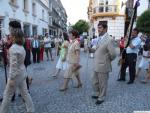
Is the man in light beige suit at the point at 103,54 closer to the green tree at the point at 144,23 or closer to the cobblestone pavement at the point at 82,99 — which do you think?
the cobblestone pavement at the point at 82,99

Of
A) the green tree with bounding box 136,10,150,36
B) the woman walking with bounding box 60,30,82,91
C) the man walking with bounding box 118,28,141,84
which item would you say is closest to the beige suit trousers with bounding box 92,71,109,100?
the woman walking with bounding box 60,30,82,91

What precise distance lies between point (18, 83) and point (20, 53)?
1.91 feet

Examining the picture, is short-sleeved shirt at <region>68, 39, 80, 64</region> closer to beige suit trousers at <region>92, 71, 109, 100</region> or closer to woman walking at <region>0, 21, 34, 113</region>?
beige suit trousers at <region>92, 71, 109, 100</region>

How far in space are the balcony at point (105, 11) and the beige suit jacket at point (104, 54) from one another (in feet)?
115

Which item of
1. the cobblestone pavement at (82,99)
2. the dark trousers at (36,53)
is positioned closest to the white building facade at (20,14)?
the dark trousers at (36,53)

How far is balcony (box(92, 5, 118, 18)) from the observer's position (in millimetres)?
40750

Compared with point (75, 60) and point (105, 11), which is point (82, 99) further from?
point (105, 11)

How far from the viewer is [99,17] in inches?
1647

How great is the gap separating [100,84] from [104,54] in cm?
72

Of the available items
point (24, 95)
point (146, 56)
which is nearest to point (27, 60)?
point (24, 95)

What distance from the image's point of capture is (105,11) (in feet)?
136

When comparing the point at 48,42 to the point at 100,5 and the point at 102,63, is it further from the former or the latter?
the point at 100,5

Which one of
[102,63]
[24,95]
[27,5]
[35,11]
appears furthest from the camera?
[35,11]

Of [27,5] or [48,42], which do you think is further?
[27,5]
